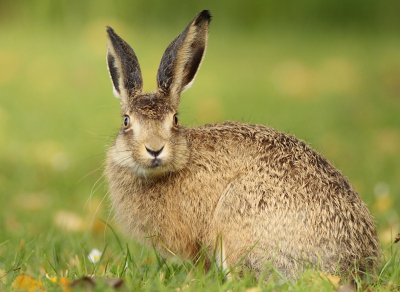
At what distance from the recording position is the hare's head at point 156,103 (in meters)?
→ 4.23

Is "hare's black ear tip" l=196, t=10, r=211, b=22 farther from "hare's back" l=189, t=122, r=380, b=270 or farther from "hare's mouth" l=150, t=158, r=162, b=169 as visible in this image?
"hare's mouth" l=150, t=158, r=162, b=169

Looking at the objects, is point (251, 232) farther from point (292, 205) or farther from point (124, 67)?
point (124, 67)

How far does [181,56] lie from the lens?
4645 mm

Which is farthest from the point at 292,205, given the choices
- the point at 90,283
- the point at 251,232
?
the point at 90,283

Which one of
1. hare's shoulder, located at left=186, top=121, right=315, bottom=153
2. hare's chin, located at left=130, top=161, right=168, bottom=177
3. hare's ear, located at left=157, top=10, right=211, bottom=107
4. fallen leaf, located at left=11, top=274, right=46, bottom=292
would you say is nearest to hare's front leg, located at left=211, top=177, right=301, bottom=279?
hare's shoulder, located at left=186, top=121, right=315, bottom=153

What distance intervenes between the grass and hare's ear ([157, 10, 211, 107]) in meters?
0.73

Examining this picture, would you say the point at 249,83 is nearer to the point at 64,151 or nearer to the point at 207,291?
the point at 64,151

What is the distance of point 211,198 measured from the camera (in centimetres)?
437

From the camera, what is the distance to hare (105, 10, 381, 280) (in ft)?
13.3

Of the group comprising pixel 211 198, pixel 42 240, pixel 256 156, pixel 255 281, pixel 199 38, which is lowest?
pixel 42 240

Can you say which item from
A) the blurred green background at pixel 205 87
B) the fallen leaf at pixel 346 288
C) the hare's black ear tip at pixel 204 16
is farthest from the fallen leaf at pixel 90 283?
the hare's black ear tip at pixel 204 16

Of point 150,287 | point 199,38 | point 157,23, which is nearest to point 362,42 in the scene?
point 157,23

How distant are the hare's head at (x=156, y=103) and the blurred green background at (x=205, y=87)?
4.02ft

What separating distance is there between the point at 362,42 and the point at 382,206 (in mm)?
7698
